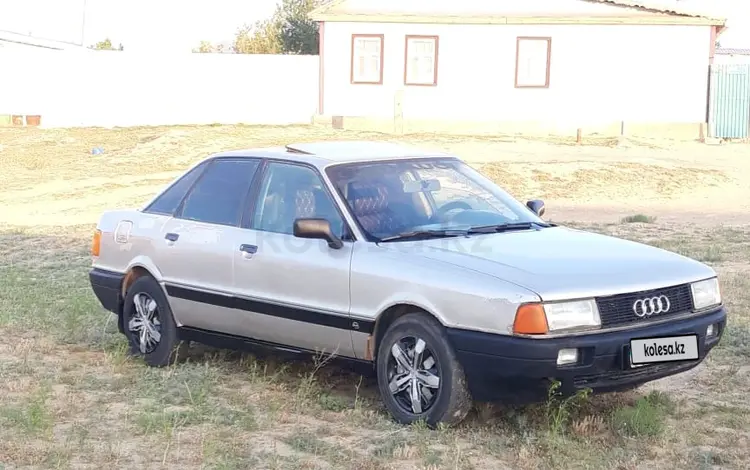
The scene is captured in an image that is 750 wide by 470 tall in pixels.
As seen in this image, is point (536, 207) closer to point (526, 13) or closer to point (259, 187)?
point (259, 187)

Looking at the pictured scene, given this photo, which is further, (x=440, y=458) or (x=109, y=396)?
(x=109, y=396)

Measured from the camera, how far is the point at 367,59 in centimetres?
2972

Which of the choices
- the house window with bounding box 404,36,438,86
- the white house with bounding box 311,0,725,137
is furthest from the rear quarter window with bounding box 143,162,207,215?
the house window with bounding box 404,36,438,86

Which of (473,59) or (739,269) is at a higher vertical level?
(473,59)

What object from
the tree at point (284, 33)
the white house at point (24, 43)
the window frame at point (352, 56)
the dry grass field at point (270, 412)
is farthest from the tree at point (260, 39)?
the dry grass field at point (270, 412)

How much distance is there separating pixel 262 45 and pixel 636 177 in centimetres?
2750

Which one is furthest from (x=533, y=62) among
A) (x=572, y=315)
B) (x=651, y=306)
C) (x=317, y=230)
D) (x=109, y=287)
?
(x=572, y=315)

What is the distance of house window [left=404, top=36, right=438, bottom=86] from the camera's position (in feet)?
96.1

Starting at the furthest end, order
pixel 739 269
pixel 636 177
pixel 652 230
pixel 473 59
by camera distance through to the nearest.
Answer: pixel 473 59 → pixel 636 177 → pixel 652 230 → pixel 739 269

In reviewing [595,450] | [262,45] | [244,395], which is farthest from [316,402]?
[262,45]

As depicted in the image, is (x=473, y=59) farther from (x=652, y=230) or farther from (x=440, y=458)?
(x=440, y=458)

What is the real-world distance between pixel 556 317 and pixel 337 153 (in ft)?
7.00

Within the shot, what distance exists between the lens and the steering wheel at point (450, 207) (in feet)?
21.1

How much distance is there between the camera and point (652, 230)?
14.1 meters
